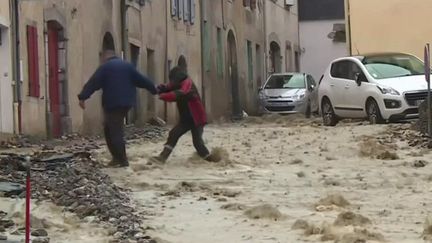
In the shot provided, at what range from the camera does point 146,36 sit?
90.0 feet

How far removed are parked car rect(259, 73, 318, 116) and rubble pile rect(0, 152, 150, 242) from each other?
20.4m

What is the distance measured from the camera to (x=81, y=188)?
1052 cm

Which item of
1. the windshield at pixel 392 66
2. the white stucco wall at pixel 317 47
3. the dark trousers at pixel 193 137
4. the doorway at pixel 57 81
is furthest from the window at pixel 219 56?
the dark trousers at pixel 193 137

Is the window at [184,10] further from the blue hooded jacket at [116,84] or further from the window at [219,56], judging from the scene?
the blue hooded jacket at [116,84]

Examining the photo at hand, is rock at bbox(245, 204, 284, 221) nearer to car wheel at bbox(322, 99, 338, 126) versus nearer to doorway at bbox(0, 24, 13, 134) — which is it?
doorway at bbox(0, 24, 13, 134)

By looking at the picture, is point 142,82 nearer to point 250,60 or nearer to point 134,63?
point 134,63

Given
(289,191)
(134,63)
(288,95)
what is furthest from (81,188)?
(288,95)

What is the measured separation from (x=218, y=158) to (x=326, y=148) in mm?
2646

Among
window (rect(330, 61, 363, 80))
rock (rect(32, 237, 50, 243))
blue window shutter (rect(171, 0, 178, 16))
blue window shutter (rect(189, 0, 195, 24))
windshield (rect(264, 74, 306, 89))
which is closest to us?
rock (rect(32, 237, 50, 243))

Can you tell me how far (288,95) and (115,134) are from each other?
21.0 m

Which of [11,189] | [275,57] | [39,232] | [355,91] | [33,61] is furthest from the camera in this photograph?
[275,57]

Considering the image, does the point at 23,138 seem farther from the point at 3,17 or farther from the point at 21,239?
the point at 21,239

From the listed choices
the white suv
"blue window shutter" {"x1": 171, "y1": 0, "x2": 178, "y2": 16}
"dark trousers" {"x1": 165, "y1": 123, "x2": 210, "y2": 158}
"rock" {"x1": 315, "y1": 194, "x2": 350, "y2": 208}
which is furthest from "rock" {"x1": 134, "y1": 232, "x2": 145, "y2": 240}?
"blue window shutter" {"x1": 171, "y1": 0, "x2": 178, "y2": 16}

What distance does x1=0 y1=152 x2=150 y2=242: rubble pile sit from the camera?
9008 mm
